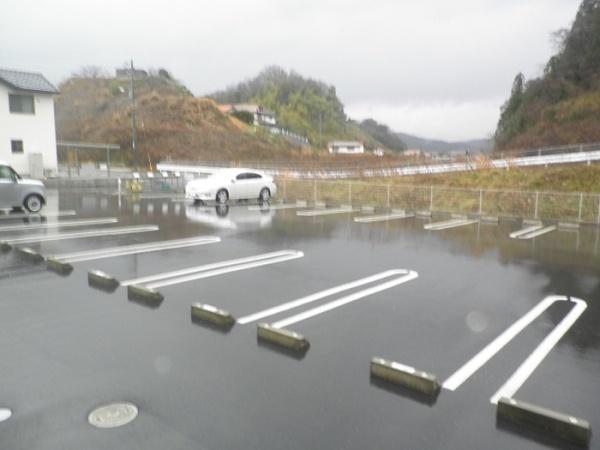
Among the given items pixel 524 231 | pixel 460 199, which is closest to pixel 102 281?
pixel 524 231

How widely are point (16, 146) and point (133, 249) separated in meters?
22.3

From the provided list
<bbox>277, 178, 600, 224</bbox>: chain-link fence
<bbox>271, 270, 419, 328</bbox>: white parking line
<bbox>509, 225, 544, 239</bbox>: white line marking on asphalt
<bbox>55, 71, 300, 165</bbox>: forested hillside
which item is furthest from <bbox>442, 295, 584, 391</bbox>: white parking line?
<bbox>55, 71, 300, 165</bbox>: forested hillside

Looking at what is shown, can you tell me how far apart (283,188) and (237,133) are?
168ft

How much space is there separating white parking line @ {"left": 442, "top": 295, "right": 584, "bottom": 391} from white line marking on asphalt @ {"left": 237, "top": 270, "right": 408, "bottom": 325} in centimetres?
230

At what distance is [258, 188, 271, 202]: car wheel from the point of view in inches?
752

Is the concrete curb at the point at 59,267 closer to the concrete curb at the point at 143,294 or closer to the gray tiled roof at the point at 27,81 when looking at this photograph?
the concrete curb at the point at 143,294

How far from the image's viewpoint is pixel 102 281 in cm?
683

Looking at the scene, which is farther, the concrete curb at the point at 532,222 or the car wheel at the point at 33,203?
the concrete curb at the point at 532,222

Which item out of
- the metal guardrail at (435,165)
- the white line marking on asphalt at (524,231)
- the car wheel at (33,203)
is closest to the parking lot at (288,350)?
the white line marking on asphalt at (524,231)

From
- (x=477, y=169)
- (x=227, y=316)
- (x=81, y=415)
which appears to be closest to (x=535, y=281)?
(x=227, y=316)

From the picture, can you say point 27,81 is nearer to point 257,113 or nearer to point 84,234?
point 84,234

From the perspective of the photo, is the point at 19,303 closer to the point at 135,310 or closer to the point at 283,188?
the point at 135,310

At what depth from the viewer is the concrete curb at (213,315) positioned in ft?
17.2

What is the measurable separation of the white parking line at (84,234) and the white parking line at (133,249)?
1805 mm
